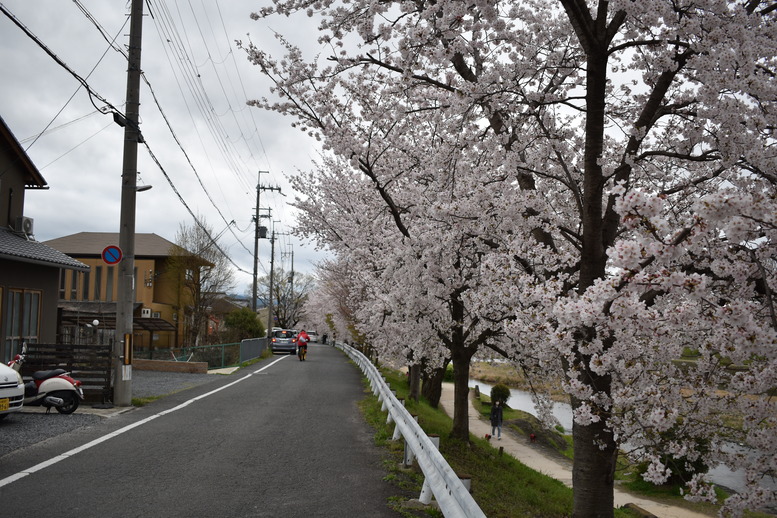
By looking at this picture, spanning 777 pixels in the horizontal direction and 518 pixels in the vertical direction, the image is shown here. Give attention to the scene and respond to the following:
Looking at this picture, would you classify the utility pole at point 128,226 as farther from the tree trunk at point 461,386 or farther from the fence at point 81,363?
the tree trunk at point 461,386

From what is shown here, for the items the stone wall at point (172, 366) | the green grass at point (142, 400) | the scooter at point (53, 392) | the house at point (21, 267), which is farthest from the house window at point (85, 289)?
the scooter at point (53, 392)

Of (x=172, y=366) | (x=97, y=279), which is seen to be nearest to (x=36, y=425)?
(x=172, y=366)

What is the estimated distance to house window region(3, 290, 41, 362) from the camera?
631 inches

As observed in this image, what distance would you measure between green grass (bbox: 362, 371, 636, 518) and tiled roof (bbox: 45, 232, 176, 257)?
1087 inches

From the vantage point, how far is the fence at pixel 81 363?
13.1 meters

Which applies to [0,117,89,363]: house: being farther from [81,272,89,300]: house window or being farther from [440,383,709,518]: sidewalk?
[81,272,89,300]: house window

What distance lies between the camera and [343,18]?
859cm

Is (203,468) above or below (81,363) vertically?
below

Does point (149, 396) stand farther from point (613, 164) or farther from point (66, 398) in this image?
point (613, 164)

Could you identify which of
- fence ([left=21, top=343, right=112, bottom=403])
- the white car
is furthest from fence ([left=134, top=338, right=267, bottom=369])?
the white car

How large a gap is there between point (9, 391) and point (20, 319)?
26.5 ft

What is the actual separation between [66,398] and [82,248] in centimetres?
3228

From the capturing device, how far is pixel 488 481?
463 inches

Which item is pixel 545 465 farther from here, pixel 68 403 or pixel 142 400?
pixel 68 403
